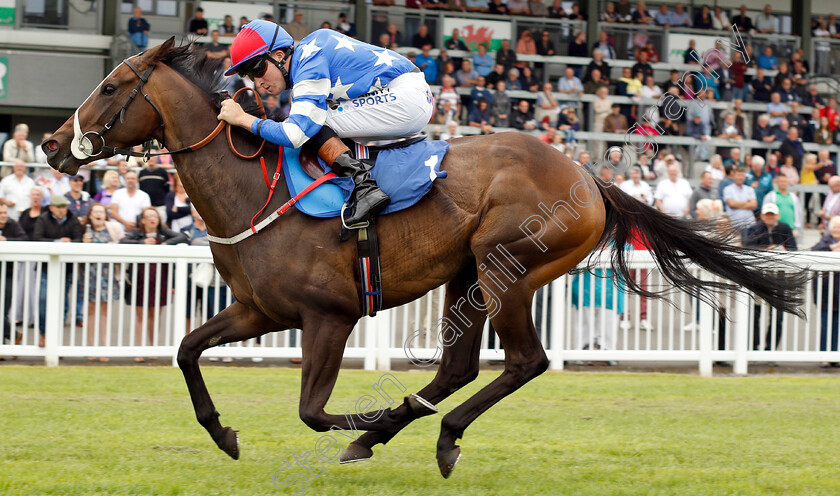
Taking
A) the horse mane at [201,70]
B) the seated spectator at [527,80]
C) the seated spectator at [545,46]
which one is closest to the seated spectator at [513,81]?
the seated spectator at [527,80]

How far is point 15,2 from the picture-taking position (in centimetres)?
1670

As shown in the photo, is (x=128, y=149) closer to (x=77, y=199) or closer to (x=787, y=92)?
(x=77, y=199)

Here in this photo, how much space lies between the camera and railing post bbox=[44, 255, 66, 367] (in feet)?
27.4

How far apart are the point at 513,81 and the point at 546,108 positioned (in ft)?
2.52

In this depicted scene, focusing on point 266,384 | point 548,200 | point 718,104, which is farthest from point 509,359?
point 718,104

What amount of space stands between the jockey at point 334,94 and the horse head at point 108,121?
15.1 inches

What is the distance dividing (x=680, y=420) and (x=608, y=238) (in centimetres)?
195

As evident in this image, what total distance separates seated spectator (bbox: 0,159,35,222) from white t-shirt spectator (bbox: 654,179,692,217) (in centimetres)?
727

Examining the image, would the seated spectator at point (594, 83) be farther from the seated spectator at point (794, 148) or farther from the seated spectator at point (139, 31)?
the seated spectator at point (139, 31)

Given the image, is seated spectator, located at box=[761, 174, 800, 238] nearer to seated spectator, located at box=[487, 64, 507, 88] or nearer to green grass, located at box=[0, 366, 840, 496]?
green grass, located at box=[0, 366, 840, 496]

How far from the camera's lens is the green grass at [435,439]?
4410 mm

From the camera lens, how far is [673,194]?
11945 millimetres

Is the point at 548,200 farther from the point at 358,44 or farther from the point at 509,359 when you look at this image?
the point at 358,44

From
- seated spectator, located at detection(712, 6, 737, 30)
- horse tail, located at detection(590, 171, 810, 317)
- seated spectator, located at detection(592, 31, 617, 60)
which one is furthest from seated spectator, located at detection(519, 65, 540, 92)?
horse tail, located at detection(590, 171, 810, 317)
